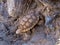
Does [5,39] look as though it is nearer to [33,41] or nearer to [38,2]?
[33,41]

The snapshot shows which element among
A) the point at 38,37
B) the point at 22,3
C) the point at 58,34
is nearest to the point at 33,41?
the point at 38,37
